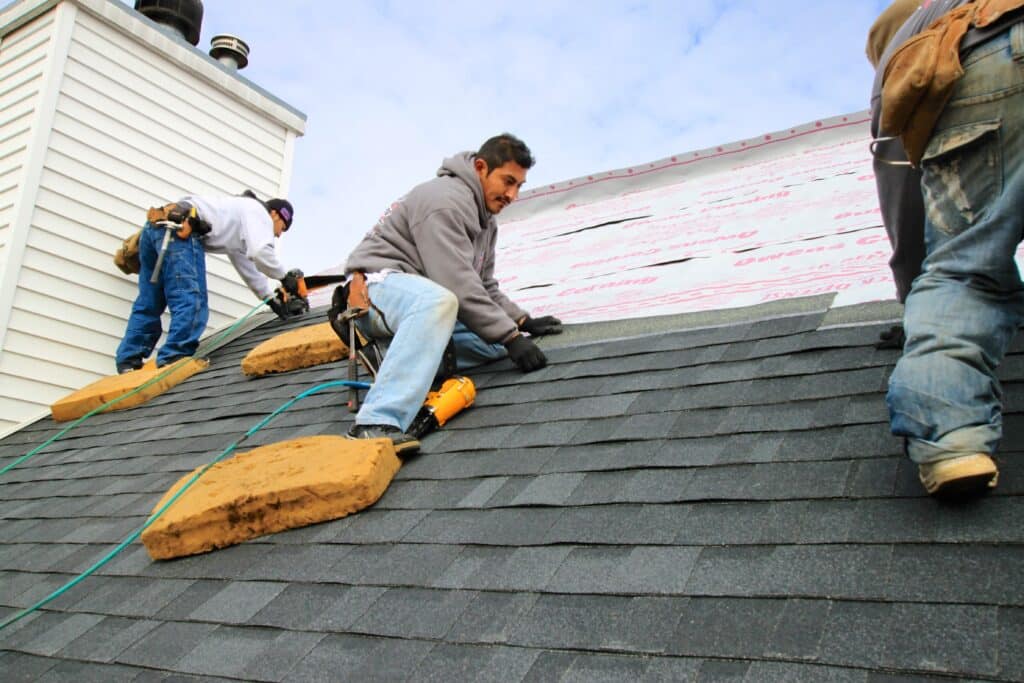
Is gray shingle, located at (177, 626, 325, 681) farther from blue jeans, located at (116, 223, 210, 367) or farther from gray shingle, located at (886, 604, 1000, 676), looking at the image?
blue jeans, located at (116, 223, 210, 367)

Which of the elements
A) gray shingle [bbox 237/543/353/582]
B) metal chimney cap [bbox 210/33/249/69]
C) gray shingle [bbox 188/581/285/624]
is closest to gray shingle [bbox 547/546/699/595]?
gray shingle [bbox 237/543/353/582]

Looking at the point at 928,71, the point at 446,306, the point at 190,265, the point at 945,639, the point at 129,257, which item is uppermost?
the point at 129,257

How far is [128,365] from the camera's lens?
17.0 feet

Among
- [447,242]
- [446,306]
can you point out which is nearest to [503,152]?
[447,242]

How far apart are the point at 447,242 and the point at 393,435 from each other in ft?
2.65

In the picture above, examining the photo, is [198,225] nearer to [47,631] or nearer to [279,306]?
[279,306]

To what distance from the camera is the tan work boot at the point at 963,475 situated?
4.21 ft

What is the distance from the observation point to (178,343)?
4824 millimetres

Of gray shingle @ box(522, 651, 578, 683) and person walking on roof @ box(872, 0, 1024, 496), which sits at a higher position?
person walking on roof @ box(872, 0, 1024, 496)

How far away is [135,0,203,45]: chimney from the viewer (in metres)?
7.02

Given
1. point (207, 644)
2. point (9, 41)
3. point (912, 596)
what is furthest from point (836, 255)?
→ point (9, 41)

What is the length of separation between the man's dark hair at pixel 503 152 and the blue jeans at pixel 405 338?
56 centimetres

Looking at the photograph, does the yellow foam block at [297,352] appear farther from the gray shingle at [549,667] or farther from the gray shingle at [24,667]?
the gray shingle at [549,667]

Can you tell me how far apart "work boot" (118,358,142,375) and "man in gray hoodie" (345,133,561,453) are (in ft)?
9.10
